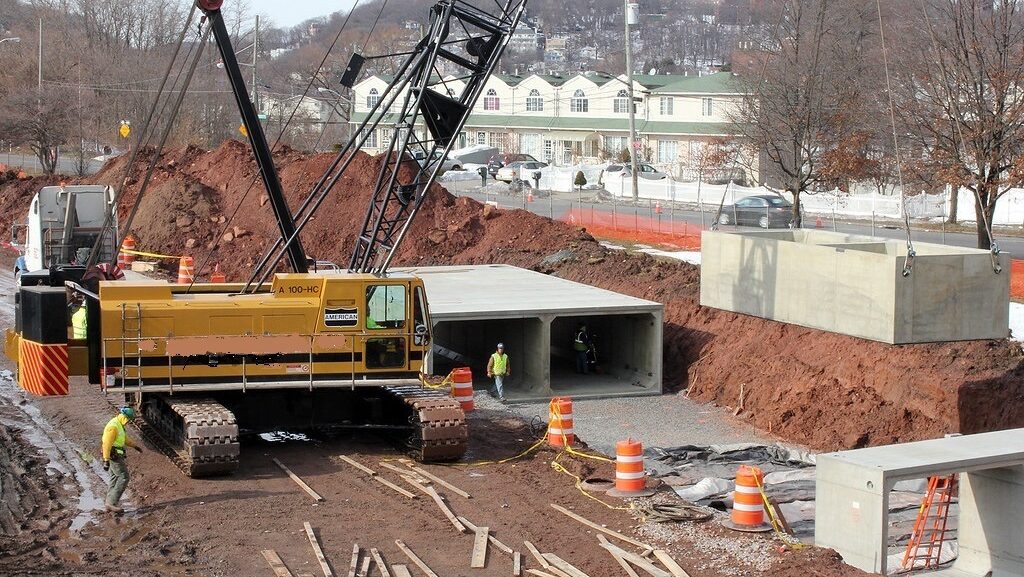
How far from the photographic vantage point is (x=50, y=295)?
60.7 ft

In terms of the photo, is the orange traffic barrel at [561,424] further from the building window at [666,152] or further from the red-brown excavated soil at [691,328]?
the building window at [666,152]

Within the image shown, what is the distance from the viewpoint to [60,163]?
87875 millimetres

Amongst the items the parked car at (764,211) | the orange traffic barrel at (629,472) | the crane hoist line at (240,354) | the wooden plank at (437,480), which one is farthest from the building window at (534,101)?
the orange traffic barrel at (629,472)

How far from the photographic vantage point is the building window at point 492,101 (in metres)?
104

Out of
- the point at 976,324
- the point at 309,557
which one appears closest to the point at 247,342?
the point at 309,557

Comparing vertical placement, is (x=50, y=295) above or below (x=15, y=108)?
below

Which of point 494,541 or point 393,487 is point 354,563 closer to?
point 494,541

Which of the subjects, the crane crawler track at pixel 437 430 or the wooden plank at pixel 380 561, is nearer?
the wooden plank at pixel 380 561

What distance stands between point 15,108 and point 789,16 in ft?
145

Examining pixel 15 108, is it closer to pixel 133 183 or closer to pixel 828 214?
pixel 133 183

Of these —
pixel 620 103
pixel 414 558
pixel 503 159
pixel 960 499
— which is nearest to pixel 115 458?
pixel 414 558

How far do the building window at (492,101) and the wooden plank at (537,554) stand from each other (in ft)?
298

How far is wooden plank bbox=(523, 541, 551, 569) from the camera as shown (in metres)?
14.9

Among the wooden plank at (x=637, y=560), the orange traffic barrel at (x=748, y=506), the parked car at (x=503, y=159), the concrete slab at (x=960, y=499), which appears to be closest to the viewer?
the wooden plank at (x=637, y=560)
